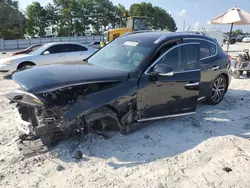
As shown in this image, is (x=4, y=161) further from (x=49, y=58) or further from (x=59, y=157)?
(x=49, y=58)

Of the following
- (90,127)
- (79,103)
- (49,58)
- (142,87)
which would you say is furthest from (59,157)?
(49,58)

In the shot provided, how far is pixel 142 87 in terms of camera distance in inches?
158

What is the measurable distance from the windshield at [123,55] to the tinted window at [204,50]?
5.64 ft

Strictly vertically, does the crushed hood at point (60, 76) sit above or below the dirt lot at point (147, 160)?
above

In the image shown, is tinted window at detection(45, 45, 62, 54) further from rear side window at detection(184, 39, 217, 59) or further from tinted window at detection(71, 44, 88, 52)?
rear side window at detection(184, 39, 217, 59)

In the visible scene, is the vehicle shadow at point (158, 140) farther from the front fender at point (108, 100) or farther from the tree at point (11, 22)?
the tree at point (11, 22)

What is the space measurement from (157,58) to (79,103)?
1.65m

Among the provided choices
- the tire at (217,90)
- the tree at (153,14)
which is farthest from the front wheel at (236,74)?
the tree at (153,14)

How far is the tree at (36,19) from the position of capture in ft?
150

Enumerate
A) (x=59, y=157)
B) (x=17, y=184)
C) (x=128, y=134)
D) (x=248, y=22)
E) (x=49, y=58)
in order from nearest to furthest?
1. (x=17, y=184)
2. (x=59, y=157)
3. (x=128, y=134)
4. (x=49, y=58)
5. (x=248, y=22)

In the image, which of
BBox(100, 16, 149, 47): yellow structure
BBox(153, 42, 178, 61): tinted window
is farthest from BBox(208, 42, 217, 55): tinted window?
BBox(100, 16, 149, 47): yellow structure

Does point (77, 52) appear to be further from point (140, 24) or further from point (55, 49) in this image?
point (140, 24)

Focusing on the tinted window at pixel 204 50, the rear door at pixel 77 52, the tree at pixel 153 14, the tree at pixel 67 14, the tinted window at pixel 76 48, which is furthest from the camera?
the tree at pixel 153 14

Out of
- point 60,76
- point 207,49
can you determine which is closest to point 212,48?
point 207,49
